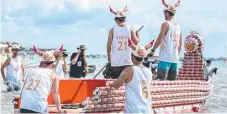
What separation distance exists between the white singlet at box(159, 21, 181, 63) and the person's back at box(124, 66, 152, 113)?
3103mm

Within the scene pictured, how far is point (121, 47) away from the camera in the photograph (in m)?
9.73

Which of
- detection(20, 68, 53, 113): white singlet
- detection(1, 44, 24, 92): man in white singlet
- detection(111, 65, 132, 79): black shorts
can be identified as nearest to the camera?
detection(20, 68, 53, 113): white singlet

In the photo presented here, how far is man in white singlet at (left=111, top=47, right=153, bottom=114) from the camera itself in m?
7.34

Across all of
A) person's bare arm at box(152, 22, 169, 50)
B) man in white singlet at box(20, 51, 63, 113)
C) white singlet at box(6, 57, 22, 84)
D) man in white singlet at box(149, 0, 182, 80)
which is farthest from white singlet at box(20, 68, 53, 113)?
white singlet at box(6, 57, 22, 84)

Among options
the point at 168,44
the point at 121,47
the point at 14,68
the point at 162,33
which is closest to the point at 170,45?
the point at 168,44

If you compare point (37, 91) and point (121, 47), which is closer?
point (37, 91)

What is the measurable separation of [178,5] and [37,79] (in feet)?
14.4

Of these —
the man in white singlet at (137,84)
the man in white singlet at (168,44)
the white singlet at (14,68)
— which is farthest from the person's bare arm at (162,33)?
the white singlet at (14,68)

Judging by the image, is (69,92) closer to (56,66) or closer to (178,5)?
(56,66)

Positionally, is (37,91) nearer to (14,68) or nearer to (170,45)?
(170,45)

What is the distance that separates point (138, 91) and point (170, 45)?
131 inches

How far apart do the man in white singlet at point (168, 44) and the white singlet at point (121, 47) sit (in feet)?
2.16

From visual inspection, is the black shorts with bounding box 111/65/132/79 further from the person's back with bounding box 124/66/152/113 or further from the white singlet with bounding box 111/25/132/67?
the person's back with bounding box 124/66/152/113

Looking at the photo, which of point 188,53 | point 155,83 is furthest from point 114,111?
point 188,53
